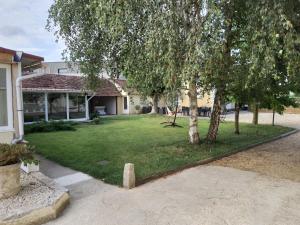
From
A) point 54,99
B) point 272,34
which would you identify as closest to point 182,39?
point 272,34

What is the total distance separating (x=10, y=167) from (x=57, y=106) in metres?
16.8

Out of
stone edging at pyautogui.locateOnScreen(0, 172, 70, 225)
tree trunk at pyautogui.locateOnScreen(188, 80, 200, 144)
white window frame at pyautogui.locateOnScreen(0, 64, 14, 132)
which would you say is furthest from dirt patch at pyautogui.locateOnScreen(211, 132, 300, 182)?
white window frame at pyautogui.locateOnScreen(0, 64, 14, 132)

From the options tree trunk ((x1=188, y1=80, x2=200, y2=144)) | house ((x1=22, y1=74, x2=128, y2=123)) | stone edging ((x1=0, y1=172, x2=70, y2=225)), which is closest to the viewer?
stone edging ((x1=0, y1=172, x2=70, y2=225))

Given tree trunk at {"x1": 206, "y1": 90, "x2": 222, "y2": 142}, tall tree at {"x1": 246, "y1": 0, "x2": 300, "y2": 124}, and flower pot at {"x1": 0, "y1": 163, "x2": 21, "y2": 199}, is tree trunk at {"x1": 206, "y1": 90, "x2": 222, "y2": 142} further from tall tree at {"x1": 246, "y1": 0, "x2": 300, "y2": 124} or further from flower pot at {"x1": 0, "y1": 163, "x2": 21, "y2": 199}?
flower pot at {"x1": 0, "y1": 163, "x2": 21, "y2": 199}

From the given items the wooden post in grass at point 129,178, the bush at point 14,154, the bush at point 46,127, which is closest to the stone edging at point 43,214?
the bush at point 14,154

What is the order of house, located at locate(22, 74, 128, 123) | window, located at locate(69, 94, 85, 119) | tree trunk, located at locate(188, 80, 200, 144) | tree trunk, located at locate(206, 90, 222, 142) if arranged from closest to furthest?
1. tree trunk, located at locate(188, 80, 200, 144)
2. tree trunk, located at locate(206, 90, 222, 142)
3. house, located at locate(22, 74, 128, 123)
4. window, located at locate(69, 94, 85, 119)

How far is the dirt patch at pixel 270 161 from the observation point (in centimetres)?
798

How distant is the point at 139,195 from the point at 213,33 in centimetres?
370

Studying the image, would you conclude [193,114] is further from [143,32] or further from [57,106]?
[57,106]

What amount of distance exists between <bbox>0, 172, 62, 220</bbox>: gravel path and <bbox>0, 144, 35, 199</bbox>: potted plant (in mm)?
143

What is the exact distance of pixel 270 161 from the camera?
930cm

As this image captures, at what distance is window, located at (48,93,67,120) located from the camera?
21.1 m

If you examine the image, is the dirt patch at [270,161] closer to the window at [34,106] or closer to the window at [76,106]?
the window at [34,106]

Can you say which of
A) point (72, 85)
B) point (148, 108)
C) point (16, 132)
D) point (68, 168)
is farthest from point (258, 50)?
point (148, 108)
